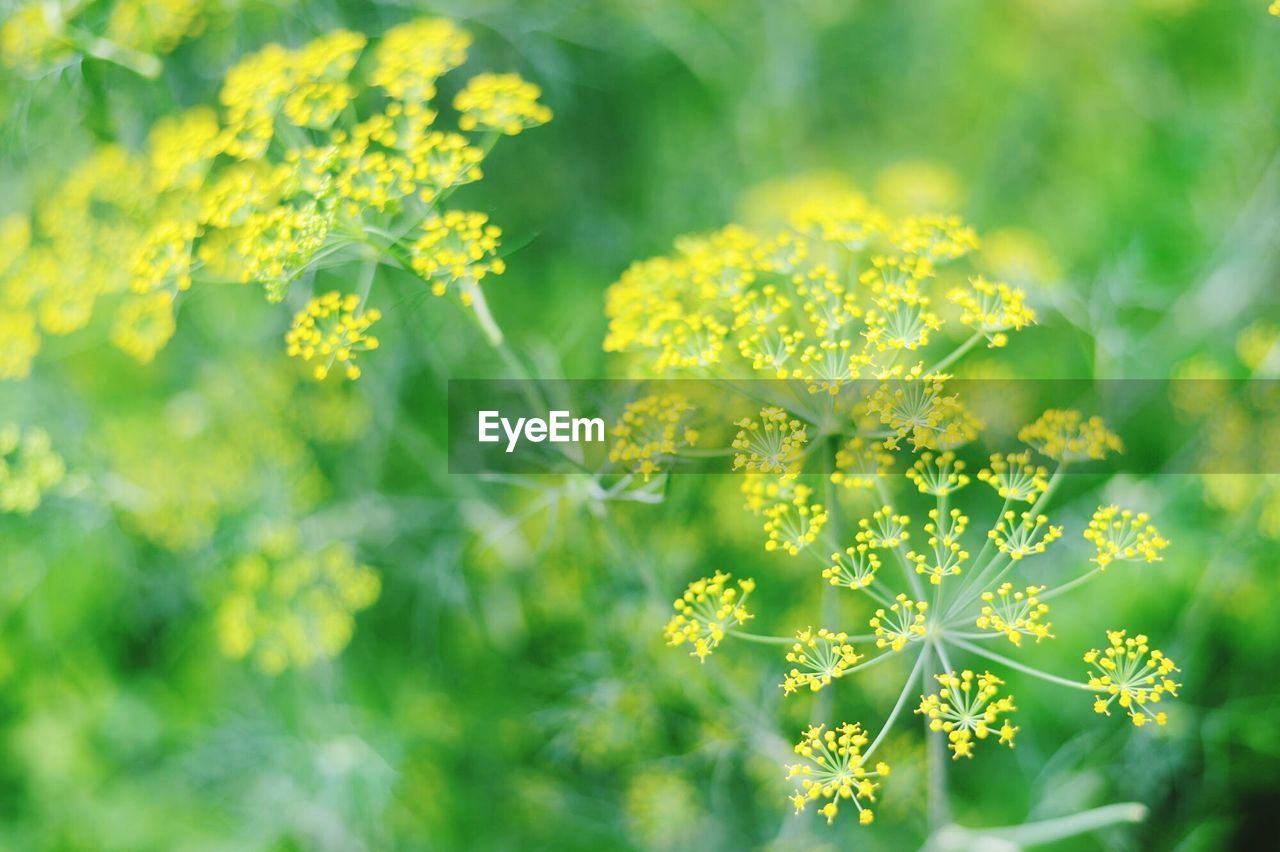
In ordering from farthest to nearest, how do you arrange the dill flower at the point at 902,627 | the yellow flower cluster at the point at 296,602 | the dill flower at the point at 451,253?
the yellow flower cluster at the point at 296,602
the dill flower at the point at 451,253
the dill flower at the point at 902,627

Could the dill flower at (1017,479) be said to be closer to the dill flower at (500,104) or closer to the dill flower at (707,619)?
the dill flower at (707,619)

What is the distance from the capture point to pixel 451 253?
4.00 feet

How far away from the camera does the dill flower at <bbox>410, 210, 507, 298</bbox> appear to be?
121cm

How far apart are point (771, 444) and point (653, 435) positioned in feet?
0.67

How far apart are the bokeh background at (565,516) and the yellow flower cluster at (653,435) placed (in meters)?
0.37

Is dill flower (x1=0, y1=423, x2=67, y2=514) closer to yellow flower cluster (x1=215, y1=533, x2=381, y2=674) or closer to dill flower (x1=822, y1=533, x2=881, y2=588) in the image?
yellow flower cluster (x1=215, y1=533, x2=381, y2=674)

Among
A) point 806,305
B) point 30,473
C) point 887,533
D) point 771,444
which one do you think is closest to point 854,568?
point 887,533

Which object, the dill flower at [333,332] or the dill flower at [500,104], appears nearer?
the dill flower at [333,332]

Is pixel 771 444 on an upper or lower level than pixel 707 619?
upper

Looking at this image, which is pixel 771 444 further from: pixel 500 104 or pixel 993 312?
pixel 500 104

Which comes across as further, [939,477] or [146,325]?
[146,325]

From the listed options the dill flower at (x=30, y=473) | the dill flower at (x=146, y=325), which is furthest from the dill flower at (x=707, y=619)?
the dill flower at (x=30, y=473)

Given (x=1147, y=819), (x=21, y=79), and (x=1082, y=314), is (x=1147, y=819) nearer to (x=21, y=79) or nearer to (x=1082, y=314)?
(x=1082, y=314)

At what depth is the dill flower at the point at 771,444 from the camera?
43.0 inches
